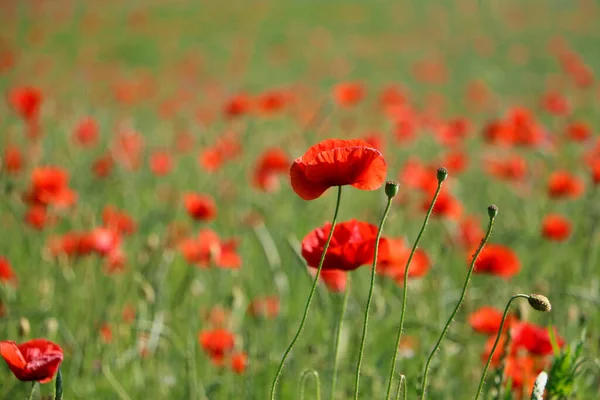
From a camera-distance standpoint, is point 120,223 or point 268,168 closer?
point 120,223

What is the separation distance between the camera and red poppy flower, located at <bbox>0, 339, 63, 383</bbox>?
43.6 inches

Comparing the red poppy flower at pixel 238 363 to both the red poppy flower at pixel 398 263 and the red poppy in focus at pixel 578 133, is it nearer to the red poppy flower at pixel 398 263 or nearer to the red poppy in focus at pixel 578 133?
the red poppy flower at pixel 398 263

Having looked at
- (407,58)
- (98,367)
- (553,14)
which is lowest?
(98,367)

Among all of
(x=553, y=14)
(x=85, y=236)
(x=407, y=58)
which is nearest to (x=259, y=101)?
(x=85, y=236)

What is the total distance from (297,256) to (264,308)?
2.15 feet

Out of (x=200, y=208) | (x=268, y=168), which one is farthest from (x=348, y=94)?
(x=200, y=208)

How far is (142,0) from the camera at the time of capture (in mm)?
16750

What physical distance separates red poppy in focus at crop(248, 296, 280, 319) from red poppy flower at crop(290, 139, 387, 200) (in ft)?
3.62

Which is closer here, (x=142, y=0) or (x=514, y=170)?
(x=514, y=170)

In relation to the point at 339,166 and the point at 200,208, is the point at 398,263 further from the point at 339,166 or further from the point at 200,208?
the point at 339,166

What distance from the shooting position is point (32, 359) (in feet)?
3.77

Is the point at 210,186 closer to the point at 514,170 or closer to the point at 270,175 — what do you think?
the point at 270,175

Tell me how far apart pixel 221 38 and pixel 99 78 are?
470 centimetres

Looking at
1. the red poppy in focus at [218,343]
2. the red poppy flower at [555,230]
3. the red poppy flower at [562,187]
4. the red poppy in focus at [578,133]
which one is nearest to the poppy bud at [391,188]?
the red poppy in focus at [218,343]
